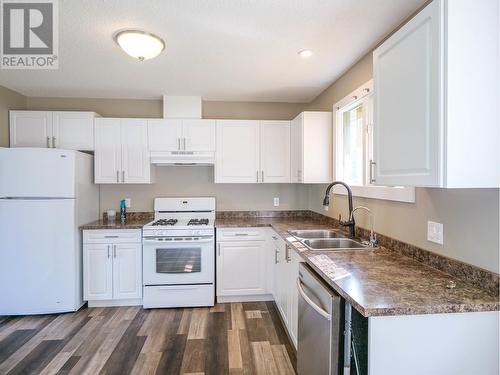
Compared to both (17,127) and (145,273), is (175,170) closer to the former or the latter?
(145,273)

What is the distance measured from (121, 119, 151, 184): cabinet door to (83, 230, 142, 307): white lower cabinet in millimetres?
701

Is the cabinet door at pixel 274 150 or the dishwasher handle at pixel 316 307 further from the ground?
the cabinet door at pixel 274 150

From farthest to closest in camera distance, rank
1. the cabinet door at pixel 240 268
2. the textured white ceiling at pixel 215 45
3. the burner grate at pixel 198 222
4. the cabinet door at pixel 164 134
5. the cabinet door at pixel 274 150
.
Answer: the cabinet door at pixel 274 150
the cabinet door at pixel 164 134
the burner grate at pixel 198 222
the cabinet door at pixel 240 268
the textured white ceiling at pixel 215 45

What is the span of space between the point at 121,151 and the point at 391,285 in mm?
3141

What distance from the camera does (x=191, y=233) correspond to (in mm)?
3029

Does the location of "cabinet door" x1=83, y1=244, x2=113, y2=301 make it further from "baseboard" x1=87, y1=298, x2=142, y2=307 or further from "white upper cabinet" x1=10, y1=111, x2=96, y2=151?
"white upper cabinet" x1=10, y1=111, x2=96, y2=151

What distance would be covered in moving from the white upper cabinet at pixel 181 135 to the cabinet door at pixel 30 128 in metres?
1.20

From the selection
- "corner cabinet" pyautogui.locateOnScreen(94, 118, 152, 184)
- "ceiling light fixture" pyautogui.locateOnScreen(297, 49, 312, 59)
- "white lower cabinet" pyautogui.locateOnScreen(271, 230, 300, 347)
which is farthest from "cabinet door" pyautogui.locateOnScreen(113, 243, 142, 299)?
"ceiling light fixture" pyautogui.locateOnScreen(297, 49, 312, 59)

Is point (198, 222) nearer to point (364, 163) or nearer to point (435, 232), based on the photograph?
point (364, 163)

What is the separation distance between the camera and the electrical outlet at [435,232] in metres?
1.55

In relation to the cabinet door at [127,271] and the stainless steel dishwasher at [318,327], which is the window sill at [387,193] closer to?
the stainless steel dishwasher at [318,327]

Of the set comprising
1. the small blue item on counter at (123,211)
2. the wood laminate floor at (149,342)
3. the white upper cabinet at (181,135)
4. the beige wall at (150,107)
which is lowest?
the wood laminate floor at (149,342)

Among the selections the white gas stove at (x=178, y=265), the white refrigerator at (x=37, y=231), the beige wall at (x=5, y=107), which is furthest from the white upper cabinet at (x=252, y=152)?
the beige wall at (x=5, y=107)

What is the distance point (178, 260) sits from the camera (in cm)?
302
